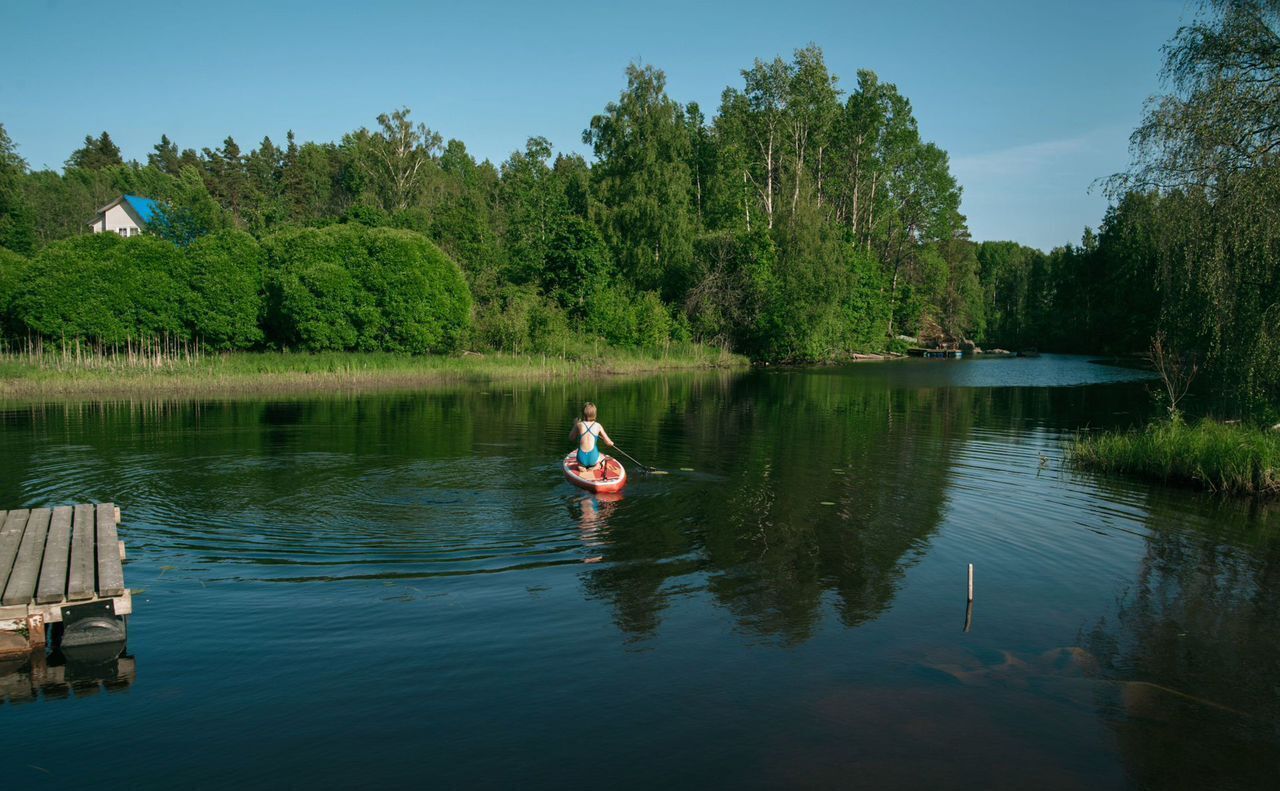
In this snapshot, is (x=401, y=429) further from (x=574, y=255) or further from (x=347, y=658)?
(x=574, y=255)

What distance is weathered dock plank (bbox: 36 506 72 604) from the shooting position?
833 cm

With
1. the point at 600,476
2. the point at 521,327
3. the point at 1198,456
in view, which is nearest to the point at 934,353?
the point at 521,327

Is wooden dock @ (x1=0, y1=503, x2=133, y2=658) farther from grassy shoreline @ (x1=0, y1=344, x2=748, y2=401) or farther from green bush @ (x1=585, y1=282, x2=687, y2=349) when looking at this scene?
green bush @ (x1=585, y1=282, x2=687, y2=349)

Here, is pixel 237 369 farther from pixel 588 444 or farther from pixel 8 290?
pixel 588 444

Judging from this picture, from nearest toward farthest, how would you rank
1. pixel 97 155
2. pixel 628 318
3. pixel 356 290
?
pixel 356 290, pixel 628 318, pixel 97 155

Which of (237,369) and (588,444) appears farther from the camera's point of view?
(237,369)

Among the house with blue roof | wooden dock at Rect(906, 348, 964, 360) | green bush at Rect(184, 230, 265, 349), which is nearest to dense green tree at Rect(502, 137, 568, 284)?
green bush at Rect(184, 230, 265, 349)

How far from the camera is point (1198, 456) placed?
1778cm

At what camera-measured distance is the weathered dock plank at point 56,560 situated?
328 inches

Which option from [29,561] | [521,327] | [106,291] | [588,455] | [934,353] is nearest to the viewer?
[29,561]

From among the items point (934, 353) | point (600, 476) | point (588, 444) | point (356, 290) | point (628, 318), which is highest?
point (356, 290)

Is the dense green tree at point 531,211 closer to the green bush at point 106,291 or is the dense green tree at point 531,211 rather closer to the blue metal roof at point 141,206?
the green bush at point 106,291

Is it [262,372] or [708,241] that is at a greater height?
[708,241]

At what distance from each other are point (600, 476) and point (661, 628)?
688cm
